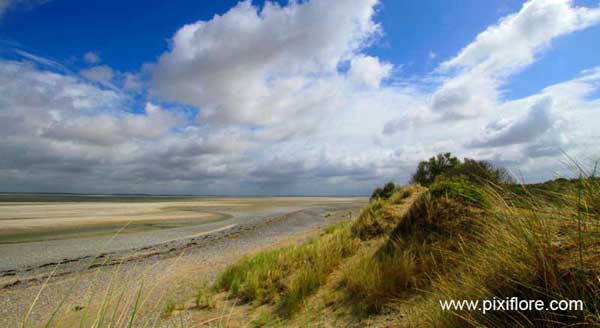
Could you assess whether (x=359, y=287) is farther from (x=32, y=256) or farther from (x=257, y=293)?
(x=32, y=256)

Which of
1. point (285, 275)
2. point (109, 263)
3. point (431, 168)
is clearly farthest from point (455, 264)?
point (431, 168)

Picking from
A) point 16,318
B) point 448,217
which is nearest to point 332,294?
point 448,217

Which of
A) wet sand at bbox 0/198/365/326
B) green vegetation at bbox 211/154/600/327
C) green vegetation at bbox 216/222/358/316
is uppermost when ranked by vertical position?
green vegetation at bbox 211/154/600/327

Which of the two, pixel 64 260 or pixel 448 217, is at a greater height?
pixel 448 217

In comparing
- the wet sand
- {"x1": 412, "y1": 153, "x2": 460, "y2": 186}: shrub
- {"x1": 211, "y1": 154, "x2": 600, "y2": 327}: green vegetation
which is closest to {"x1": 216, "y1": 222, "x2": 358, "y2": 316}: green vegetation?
{"x1": 211, "y1": 154, "x2": 600, "y2": 327}: green vegetation

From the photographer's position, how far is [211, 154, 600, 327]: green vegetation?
252 cm

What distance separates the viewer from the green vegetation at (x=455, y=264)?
8.26 feet

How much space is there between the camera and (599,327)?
2.08 metres

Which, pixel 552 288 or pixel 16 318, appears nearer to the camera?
pixel 552 288

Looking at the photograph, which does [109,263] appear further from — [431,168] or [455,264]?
[431,168]

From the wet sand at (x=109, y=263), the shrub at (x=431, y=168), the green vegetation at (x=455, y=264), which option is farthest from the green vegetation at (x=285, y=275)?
the shrub at (x=431, y=168)

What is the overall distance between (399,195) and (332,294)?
948cm

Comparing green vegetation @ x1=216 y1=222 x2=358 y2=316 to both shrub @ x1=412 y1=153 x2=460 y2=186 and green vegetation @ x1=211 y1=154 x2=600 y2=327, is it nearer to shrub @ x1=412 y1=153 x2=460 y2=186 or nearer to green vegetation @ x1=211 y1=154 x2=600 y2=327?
green vegetation @ x1=211 y1=154 x2=600 y2=327

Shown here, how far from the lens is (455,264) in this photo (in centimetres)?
507
